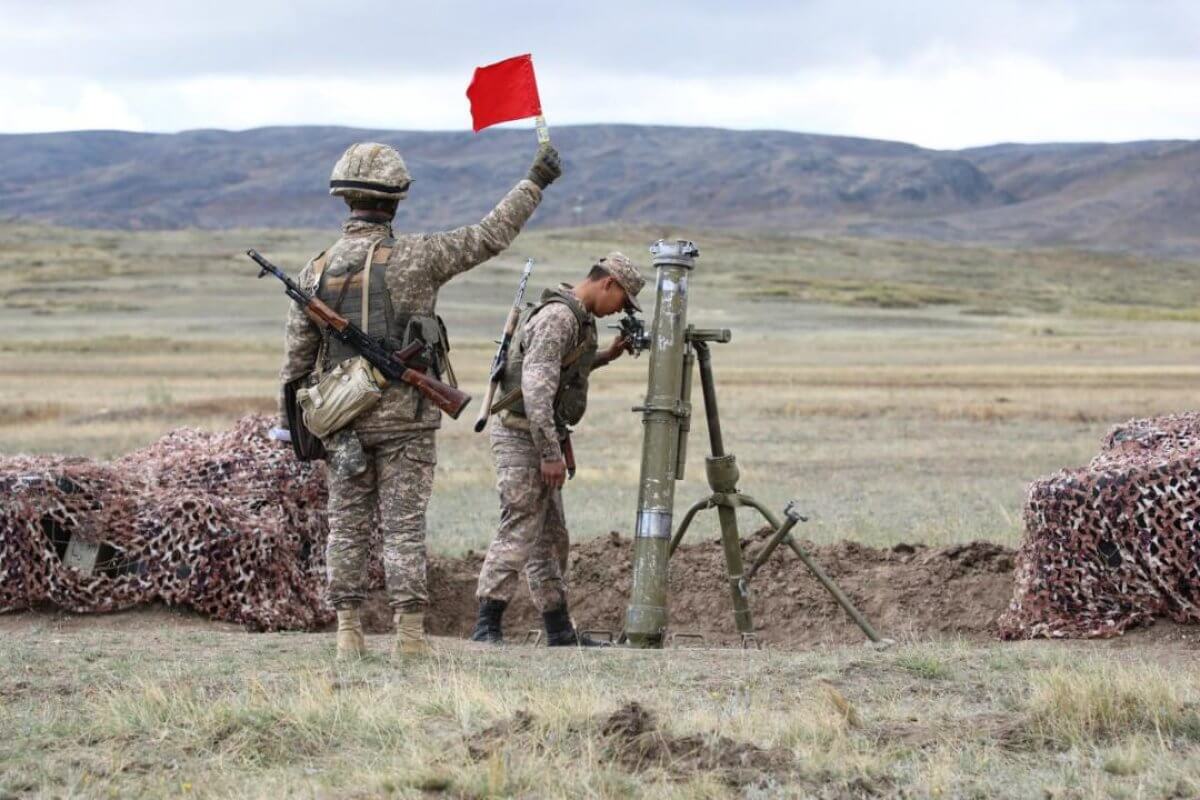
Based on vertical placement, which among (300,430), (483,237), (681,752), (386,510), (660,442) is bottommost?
(681,752)

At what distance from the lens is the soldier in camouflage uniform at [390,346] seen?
8.05 metres

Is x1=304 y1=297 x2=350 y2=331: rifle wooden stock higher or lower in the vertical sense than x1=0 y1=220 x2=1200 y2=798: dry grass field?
higher

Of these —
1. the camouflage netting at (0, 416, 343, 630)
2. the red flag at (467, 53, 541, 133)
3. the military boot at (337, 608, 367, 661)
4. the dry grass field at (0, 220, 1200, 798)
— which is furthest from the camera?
the camouflage netting at (0, 416, 343, 630)

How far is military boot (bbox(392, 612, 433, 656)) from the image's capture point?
8023mm

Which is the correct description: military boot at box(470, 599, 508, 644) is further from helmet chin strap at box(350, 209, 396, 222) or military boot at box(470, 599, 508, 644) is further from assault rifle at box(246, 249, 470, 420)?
helmet chin strap at box(350, 209, 396, 222)

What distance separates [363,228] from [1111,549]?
4.34 metres

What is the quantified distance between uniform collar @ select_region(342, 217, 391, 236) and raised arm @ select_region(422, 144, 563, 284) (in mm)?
246

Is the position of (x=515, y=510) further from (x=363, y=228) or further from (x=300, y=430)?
(x=363, y=228)

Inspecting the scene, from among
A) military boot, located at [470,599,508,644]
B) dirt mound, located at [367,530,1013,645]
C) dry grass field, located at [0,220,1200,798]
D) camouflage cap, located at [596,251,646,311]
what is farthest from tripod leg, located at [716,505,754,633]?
camouflage cap, located at [596,251,646,311]

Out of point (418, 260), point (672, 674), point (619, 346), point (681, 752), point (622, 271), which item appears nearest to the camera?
point (681, 752)

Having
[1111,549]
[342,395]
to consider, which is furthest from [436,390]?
[1111,549]

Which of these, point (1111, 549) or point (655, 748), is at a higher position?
point (1111, 549)

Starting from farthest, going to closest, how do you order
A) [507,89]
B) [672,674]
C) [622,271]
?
[622,271] → [507,89] → [672,674]

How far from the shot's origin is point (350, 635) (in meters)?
8.07
